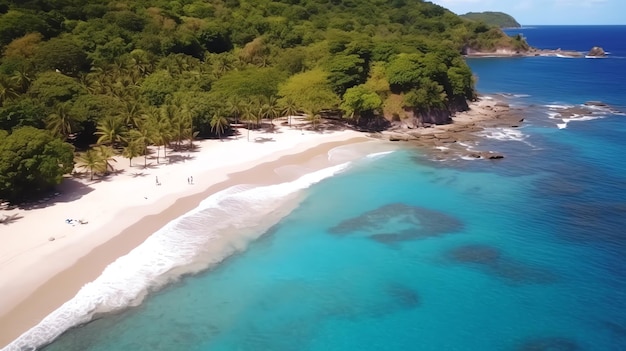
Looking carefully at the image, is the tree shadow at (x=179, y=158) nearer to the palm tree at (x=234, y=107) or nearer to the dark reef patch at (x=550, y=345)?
the palm tree at (x=234, y=107)

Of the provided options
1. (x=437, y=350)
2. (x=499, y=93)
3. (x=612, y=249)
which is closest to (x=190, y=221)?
(x=437, y=350)

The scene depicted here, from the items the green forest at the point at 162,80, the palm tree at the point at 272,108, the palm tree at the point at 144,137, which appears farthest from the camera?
the palm tree at the point at 272,108

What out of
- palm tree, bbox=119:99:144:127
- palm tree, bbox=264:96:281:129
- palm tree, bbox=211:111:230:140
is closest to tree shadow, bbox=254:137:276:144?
palm tree, bbox=211:111:230:140

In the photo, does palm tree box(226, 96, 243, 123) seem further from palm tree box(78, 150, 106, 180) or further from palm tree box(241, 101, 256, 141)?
palm tree box(78, 150, 106, 180)

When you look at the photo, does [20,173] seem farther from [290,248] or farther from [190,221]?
[290,248]

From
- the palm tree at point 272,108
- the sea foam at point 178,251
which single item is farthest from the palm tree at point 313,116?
the sea foam at point 178,251

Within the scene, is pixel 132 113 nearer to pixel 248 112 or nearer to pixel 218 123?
pixel 218 123

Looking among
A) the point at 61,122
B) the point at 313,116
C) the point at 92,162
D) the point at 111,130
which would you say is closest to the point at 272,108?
the point at 313,116

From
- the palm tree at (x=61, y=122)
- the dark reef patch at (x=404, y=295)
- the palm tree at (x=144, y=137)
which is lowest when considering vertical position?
the dark reef patch at (x=404, y=295)
